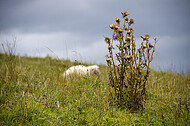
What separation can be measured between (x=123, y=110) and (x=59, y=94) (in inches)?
67.0

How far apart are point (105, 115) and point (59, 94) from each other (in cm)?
148

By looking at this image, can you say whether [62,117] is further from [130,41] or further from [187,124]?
[187,124]

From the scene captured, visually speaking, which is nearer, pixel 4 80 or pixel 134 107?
pixel 134 107

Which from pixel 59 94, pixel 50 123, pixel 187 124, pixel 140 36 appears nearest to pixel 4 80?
pixel 59 94

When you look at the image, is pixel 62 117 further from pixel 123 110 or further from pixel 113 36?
pixel 113 36

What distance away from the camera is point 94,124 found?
305 cm

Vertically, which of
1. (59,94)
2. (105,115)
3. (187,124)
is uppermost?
(59,94)

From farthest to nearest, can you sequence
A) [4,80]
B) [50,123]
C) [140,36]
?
[4,80] → [140,36] → [50,123]

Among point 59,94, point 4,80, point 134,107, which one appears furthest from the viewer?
point 4,80

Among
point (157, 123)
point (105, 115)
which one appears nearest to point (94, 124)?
point (105, 115)

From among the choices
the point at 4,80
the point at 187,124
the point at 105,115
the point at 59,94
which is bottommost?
the point at 187,124

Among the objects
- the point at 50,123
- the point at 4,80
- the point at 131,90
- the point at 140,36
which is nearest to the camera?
the point at 50,123

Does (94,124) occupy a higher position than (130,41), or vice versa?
(130,41)

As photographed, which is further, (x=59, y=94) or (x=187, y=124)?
(x=59, y=94)
